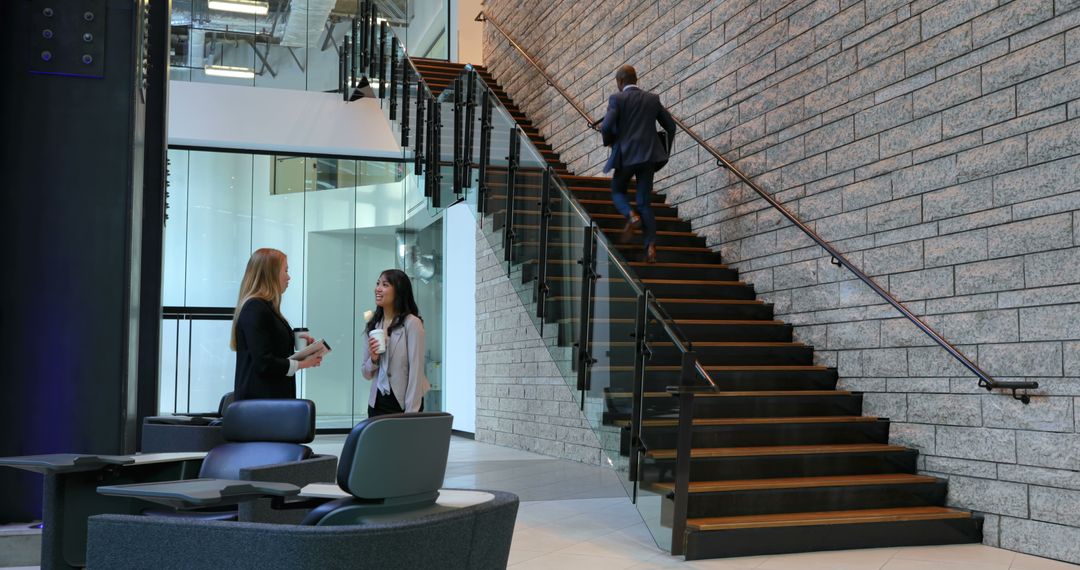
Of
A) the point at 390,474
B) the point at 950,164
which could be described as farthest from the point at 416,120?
the point at 390,474

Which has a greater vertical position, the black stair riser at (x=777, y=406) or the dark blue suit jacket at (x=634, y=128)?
the dark blue suit jacket at (x=634, y=128)

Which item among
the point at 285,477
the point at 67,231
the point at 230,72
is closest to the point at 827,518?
the point at 285,477

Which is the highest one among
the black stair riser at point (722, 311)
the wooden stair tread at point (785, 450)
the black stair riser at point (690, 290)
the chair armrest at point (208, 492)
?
the black stair riser at point (690, 290)

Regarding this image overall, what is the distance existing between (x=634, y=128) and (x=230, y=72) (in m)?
7.88

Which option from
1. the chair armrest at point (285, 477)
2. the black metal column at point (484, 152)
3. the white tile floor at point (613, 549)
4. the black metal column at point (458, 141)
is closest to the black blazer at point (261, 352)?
the chair armrest at point (285, 477)

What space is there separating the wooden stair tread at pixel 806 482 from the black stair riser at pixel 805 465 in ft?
0.13

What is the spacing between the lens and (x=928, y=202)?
5688mm

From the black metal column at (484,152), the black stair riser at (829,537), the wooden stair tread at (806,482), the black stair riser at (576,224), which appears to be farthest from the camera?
the black metal column at (484,152)

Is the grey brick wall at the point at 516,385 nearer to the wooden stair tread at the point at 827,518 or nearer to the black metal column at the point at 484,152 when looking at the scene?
the black metal column at the point at 484,152

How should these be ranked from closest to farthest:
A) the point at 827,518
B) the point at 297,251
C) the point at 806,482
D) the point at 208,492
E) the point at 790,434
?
the point at 208,492 < the point at 827,518 < the point at 806,482 < the point at 790,434 < the point at 297,251

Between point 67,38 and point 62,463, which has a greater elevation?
point 67,38

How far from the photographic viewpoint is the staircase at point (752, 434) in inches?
196

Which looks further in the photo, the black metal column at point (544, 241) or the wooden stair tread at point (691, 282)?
the wooden stair tread at point (691, 282)

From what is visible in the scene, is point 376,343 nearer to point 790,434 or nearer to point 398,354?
point 398,354
